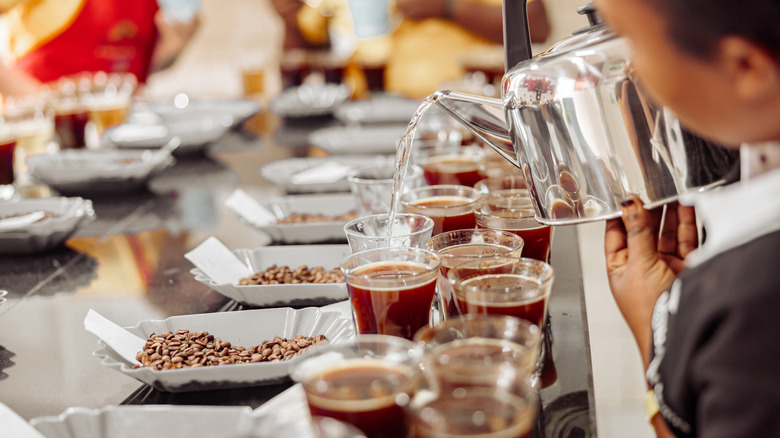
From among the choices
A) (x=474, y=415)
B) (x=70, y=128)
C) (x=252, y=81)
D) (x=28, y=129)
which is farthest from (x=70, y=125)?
(x=474, y=415)

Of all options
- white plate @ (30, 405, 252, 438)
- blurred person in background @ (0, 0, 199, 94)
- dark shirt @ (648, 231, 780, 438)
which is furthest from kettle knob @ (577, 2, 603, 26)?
blurred person in background @ (0, 0, 199, 94)

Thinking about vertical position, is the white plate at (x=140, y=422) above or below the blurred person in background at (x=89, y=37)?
below

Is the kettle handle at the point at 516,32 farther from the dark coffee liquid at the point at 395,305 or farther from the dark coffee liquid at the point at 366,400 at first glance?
→ the dark coffee liquid at the point at 366,400

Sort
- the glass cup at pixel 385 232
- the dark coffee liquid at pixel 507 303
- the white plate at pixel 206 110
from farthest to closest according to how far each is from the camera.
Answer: the white plate at pixel 206 110 → the glass cup at pixel 385 232 → the dark coffee liquid at pixel 507 303

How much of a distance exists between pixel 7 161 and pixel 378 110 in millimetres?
1328

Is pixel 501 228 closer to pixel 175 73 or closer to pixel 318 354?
pixel 318 354

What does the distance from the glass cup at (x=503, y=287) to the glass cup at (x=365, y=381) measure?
21 cm

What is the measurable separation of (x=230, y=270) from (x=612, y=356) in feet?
5.18

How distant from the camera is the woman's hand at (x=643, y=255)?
0.97m

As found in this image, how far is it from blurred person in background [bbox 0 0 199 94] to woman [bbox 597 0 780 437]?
4.54 metres

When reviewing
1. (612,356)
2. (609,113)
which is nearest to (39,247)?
(609,113)

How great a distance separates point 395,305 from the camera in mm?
939

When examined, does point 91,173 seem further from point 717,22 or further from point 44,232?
point 717,22

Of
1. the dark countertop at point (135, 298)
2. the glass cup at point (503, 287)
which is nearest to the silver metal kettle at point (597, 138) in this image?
the glass cup at point (503, 287)
